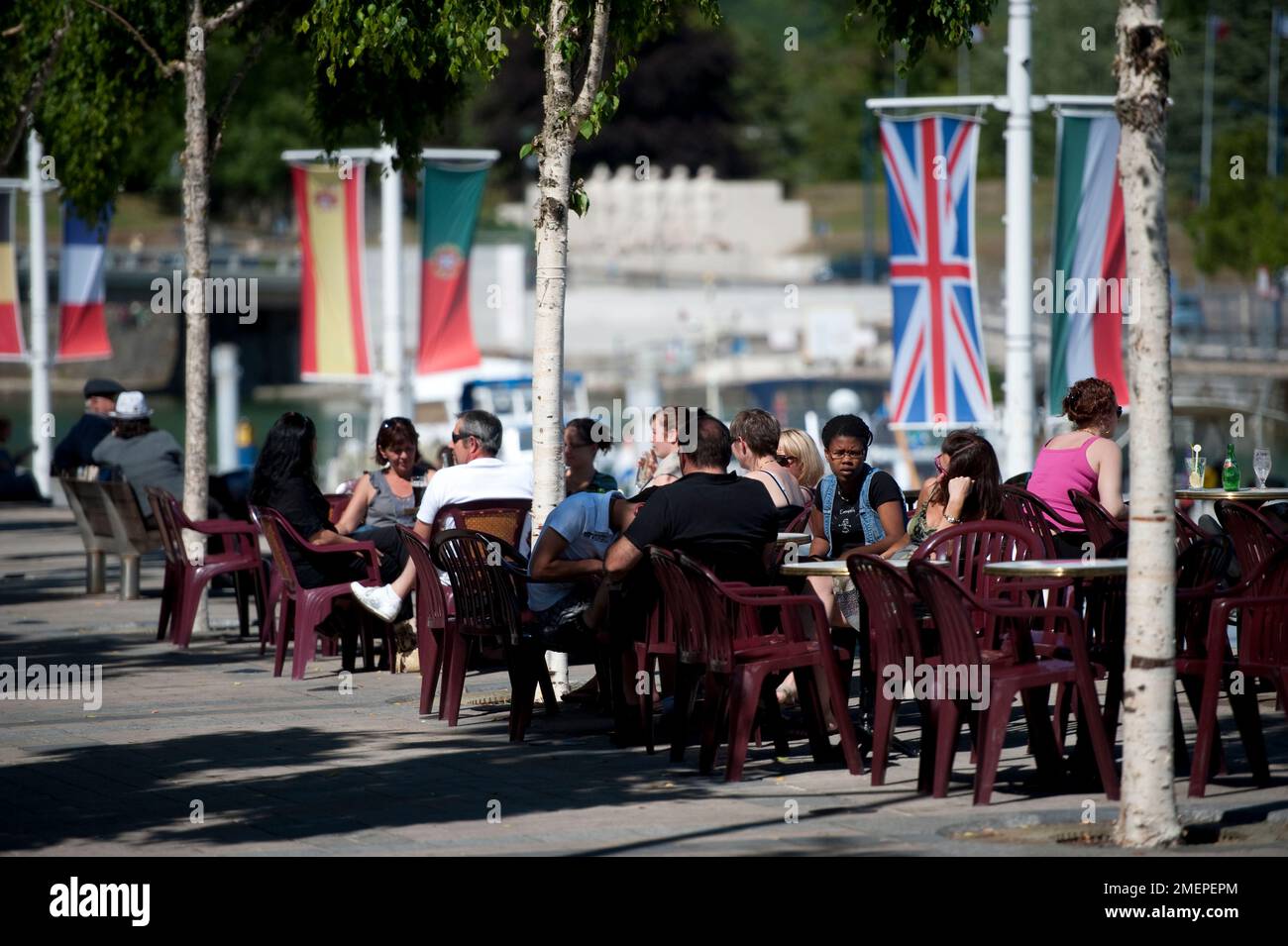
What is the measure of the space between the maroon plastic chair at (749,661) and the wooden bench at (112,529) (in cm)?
731

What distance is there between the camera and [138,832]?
720 centimetres

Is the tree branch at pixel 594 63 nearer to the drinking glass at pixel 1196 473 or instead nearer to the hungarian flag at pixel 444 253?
the drinking glass at pixel 1196 473

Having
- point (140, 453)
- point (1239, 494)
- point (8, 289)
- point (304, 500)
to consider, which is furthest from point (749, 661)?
point (8, 289)

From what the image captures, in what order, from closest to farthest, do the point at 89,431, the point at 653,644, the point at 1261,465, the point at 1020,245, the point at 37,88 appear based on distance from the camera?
the point at 653,644 < the point at 1261,465 < the point at 1020,245 < the point at 37,88 < the point at 89,431

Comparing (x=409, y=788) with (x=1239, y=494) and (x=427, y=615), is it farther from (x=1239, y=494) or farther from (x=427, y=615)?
(x=1239, y=494)

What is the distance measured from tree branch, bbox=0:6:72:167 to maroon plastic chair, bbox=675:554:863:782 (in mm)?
9263

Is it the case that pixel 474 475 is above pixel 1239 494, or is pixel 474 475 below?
above

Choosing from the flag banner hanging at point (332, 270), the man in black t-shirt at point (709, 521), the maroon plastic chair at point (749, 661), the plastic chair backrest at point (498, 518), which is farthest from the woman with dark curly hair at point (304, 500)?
the flag banner hanging at point (332, 270)

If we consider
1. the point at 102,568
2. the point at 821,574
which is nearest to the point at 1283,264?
the point at 102,568

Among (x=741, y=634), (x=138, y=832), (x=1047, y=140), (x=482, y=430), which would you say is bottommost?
(x=138, y=832)

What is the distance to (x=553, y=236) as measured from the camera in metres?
10.2

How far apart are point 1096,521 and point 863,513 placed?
1105 mm
